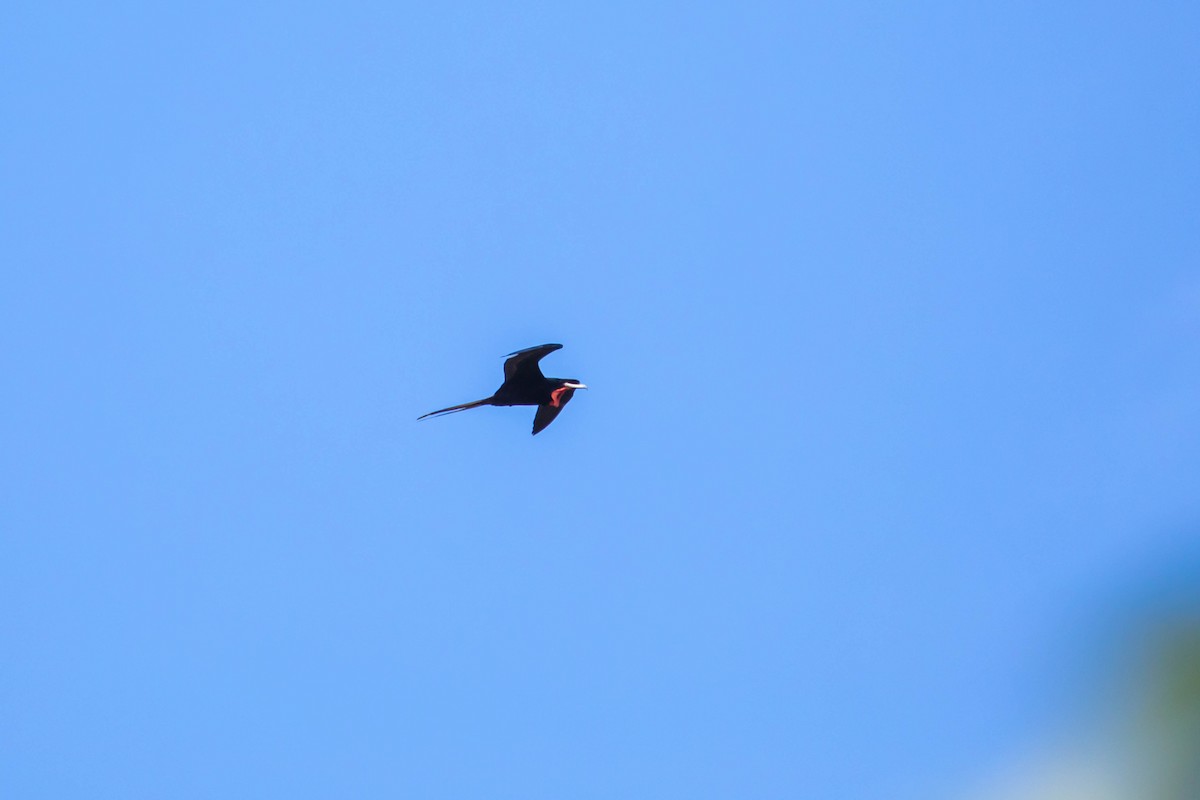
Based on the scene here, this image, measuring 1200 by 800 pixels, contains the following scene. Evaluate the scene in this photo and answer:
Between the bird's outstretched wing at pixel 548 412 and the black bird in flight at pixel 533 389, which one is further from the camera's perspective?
the bird's outstretched wing at pixel 548 412

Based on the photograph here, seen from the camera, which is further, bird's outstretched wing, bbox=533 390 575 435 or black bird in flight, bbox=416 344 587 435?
bird's outstretched wing, bbox=533 390 575 435

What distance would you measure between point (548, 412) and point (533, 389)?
0.90 metres

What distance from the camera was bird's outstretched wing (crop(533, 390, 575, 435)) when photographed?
20.4 metres

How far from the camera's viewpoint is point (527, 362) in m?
19.0

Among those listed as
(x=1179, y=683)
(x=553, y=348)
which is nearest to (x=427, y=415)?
(x=553, y=348)

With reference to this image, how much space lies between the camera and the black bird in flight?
1855cm

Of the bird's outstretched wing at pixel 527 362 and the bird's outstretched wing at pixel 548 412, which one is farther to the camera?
the bird's outstretched wing at pixel 548 412

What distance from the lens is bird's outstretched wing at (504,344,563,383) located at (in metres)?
18.1

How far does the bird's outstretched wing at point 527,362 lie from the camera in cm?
1806

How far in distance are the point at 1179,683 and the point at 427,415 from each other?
11256 millimetres

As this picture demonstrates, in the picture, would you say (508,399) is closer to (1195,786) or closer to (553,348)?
(553,348)

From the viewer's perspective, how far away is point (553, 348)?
1814 centimetres

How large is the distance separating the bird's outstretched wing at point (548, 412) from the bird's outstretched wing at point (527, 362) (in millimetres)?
822

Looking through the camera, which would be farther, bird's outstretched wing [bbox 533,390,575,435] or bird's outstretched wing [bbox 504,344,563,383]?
bird's outstretched wing [bbox 533,390,575,435]
